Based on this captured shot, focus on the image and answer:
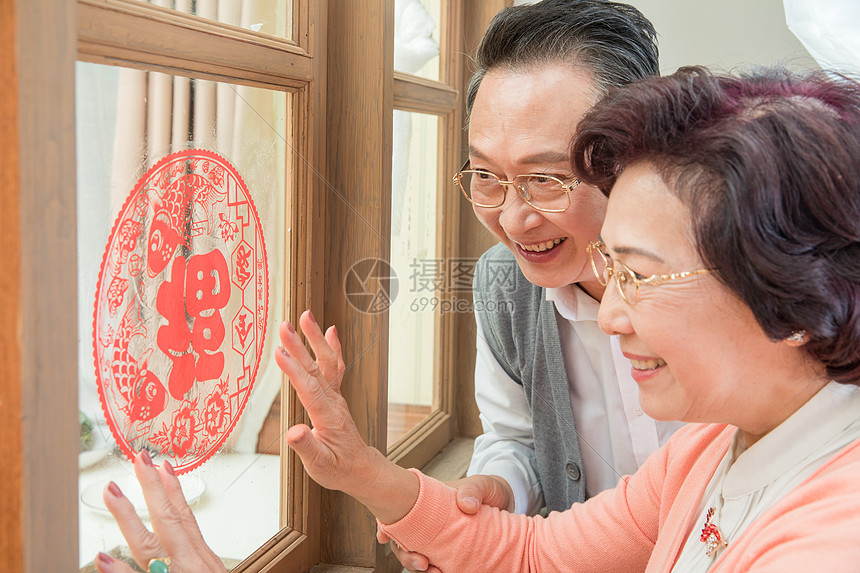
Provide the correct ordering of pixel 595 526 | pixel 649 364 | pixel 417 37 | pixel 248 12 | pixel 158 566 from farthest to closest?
1. pixel 417 37
2. pixel 595 526
3. pixel 248 12
4. pixel 649 364
5. pixel 158 566

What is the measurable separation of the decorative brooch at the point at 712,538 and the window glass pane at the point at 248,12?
0.87 metres

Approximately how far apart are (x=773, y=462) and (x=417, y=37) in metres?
1.15

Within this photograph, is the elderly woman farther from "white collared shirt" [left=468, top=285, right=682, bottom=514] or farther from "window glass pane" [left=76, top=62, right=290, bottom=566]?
"white collared shirt" [left=468, top=285, right=682, bottom=514]

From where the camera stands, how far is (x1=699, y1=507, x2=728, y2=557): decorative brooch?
0.89 m

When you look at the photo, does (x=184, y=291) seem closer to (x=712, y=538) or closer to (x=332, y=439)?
(x=332, y=439)

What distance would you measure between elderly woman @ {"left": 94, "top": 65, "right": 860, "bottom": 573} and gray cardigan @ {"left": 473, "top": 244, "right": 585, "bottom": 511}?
0.46 metres

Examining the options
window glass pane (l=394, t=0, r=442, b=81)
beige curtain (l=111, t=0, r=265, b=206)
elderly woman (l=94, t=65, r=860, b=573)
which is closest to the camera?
elderly woman (l=94, t=65, r=860, b=573)

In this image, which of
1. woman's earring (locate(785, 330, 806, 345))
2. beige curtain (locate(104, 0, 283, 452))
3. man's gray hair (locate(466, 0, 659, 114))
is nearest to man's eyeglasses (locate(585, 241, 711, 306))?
woman's earring (locate(785, 330, 806, 345))

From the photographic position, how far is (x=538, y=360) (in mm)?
1483

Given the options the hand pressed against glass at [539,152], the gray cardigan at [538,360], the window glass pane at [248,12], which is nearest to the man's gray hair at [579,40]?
the hand pressed against glass at [539,152]

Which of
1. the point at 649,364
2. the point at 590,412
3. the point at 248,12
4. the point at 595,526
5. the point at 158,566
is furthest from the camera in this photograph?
the point at 590,412

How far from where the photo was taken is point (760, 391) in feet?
2.69

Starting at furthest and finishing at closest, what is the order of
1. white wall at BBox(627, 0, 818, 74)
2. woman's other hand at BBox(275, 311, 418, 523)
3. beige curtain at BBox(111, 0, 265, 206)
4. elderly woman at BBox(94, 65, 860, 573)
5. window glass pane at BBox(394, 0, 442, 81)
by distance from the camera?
white wall at BBox(627, 0, 818, 74), window glass pane at BBox(394, 0, 442, 81), woman's other hand at BBox(275, 311, 418, 523), beige curtain at BBox(111, 0, 265, 206), elderly woman at BBox(94, 65, 860, 573)

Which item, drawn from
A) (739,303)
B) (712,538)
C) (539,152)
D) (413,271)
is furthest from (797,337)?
(413,271)
